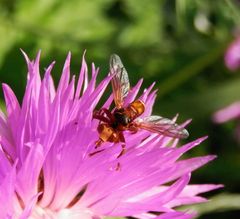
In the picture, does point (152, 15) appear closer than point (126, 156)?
No

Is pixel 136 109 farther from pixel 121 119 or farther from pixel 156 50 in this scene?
pixel 156 50

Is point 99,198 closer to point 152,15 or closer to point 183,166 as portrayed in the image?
point 183,166

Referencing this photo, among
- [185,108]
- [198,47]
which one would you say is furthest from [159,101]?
[198,47]

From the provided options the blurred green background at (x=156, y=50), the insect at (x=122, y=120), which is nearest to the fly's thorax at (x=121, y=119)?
the insect at (x=122, y=120)

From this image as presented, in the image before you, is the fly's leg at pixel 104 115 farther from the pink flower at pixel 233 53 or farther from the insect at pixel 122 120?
the pink flower at pixel 233 53

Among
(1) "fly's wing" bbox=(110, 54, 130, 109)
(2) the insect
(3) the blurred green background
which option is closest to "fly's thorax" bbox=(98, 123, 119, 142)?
(2) the insect

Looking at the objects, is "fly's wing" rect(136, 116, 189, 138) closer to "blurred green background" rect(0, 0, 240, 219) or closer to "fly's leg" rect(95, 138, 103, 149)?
"fly's leg" rect(95, 138, 103, 149)
